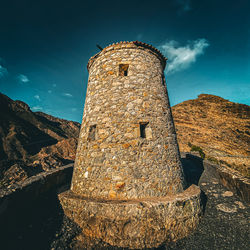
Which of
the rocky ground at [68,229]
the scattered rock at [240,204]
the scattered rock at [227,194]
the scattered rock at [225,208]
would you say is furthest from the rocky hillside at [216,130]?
the rocky ground at [68,229]

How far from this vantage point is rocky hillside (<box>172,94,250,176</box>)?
53.1ft

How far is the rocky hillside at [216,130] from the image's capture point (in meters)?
16.2

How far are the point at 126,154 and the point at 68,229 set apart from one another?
2465 mm

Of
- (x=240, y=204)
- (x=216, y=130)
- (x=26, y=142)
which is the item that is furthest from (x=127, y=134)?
(x=216, y=130)

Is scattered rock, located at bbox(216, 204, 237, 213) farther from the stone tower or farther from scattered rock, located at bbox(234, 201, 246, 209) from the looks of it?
the stone tower

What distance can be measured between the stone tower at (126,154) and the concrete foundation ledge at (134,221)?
0.07ft

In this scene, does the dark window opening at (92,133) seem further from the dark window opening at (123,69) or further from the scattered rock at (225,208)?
the scattered rock at (225,208)

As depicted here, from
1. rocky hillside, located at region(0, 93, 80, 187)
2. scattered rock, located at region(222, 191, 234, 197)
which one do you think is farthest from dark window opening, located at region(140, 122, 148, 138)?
rocky hillside, located at region(0, 93, 80, 187)

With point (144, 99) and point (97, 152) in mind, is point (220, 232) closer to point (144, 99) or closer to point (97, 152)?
point (97, 152)

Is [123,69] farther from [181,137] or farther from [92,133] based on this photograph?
[181,137]

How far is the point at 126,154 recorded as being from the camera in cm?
362

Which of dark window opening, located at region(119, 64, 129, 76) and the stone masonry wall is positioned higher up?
dark window opening, located at region(119, 64, 129, 76)

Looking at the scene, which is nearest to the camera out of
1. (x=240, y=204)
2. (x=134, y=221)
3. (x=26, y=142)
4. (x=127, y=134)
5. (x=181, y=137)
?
(x=134, y=221)

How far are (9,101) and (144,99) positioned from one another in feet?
81.1
